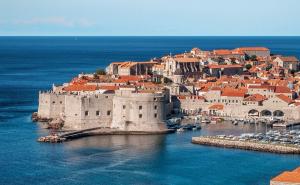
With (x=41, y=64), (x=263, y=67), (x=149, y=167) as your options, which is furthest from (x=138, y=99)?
(x=41, y=64)

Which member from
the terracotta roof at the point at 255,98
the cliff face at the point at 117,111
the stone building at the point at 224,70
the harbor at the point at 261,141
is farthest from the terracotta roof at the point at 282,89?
the stone building at the point at 224,70

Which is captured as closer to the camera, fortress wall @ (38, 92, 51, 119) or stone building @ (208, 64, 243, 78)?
fortress wall @ (38, 92, 51, 119)

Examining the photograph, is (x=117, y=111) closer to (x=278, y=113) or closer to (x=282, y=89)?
(x=278, y=113)

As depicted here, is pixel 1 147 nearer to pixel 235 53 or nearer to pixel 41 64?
pixel 235 53

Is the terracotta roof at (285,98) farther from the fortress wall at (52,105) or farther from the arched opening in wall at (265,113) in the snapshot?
the fortress wall at (52,105)

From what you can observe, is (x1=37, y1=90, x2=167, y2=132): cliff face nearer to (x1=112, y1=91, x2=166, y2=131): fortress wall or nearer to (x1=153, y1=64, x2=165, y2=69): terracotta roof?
(x1=112, y1=91, x2=166, y2=131): fortress wall

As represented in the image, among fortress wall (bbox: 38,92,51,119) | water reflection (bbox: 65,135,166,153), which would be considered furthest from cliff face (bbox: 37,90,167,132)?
fortress wall (bbox: 38,92,51,119)
